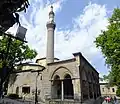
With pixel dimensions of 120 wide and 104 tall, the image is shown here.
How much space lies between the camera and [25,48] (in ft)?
120

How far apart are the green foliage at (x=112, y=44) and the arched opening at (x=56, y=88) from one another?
10524 millimetres

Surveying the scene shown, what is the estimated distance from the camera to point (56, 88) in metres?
31.2

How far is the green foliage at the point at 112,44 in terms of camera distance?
19297mm

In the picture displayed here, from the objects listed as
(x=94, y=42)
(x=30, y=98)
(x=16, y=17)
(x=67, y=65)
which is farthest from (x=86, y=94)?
(x=16, y=17)

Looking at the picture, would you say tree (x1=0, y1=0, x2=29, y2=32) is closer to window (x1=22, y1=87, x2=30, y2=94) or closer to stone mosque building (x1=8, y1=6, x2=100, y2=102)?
stone mosque building (x1=8, y1=6, x2=100, y2=102)

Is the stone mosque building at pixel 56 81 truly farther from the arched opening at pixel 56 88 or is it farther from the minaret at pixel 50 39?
the minaret at pixel 50 39

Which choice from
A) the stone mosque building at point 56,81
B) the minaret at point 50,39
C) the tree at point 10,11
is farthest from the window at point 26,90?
the tree at point 10,11

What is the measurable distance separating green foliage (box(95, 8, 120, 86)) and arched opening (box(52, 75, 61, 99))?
414 inches

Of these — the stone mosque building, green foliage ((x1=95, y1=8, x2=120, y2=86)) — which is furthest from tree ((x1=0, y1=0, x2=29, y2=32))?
the stone mosque building

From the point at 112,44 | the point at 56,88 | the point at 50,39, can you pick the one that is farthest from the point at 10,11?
the point at 50,39

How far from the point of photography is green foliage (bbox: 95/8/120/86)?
19297mm

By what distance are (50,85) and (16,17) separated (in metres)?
24.8

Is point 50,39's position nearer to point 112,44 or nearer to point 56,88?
point 56,88

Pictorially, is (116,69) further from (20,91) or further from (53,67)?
(20,91)
